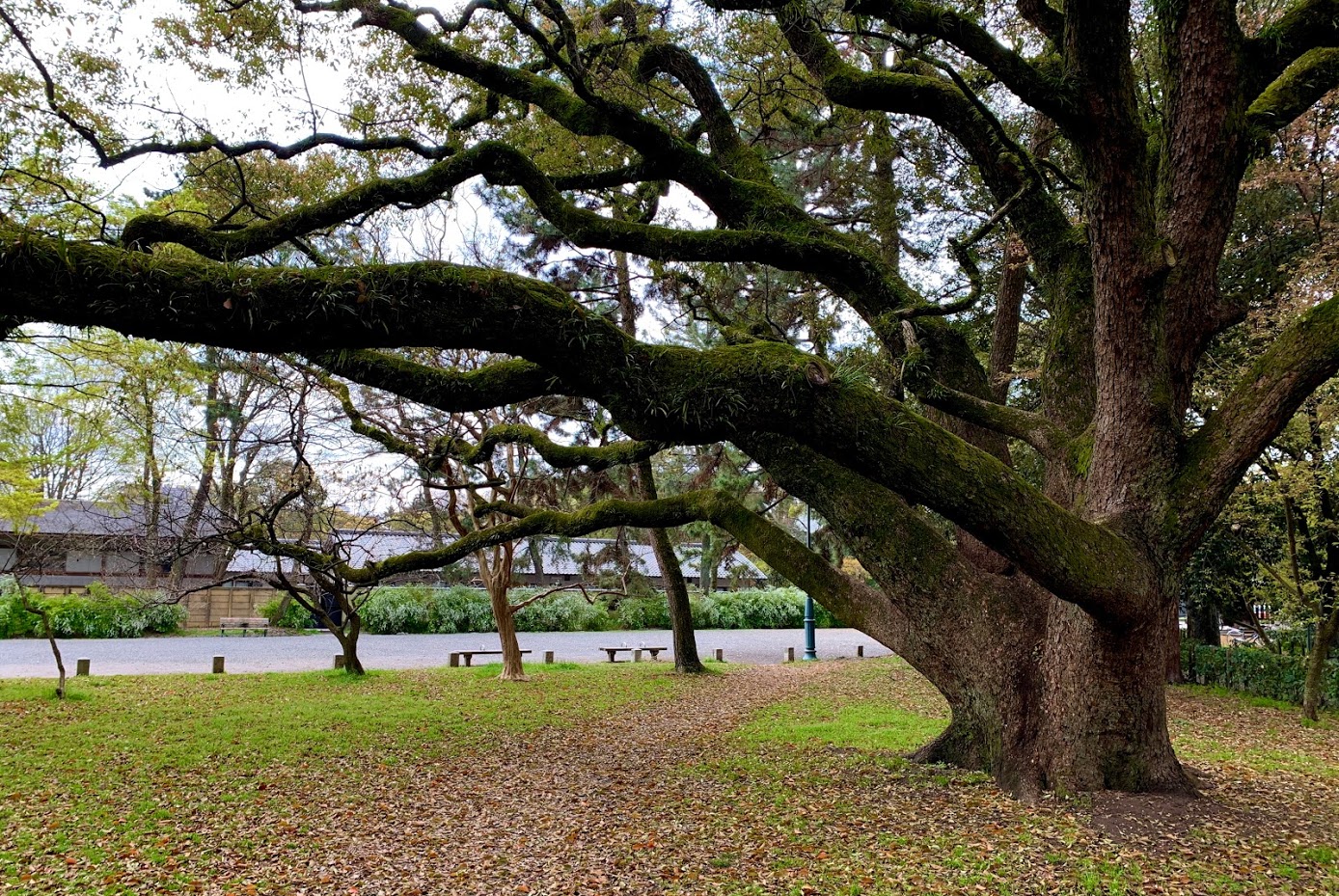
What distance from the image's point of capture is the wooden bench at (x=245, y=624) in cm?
2384

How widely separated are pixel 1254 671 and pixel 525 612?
19191mm

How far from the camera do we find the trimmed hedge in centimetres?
1116

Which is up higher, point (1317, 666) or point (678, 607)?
point (678, 607)

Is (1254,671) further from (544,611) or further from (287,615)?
(287,615)

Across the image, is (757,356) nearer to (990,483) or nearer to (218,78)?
(990,483)

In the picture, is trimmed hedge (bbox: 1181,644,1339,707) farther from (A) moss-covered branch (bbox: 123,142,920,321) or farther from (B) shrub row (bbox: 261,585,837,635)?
(B) shrub row (bbox: 261,585,837,635)

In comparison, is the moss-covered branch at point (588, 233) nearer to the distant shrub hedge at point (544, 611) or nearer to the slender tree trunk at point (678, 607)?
the slender tree trunk at point (678, 607)

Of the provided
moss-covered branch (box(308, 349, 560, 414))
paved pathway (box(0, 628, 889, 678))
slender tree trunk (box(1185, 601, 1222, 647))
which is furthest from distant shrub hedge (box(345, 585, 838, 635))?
moss-covered branch (box(308, 349, 560, 414))

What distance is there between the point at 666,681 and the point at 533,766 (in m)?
6.46

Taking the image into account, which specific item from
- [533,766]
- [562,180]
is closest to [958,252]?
[562,180]

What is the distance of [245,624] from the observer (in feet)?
79.8

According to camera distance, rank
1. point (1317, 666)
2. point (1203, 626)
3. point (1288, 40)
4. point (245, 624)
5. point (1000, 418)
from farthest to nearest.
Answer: point (245, 624)
point (1203, 626)
point (1317, 666)
point (1000, 418)
point (1288, 40)

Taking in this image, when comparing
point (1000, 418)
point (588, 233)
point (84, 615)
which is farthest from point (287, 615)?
point (1000, 418)

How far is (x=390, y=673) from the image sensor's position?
13805 millimetres
